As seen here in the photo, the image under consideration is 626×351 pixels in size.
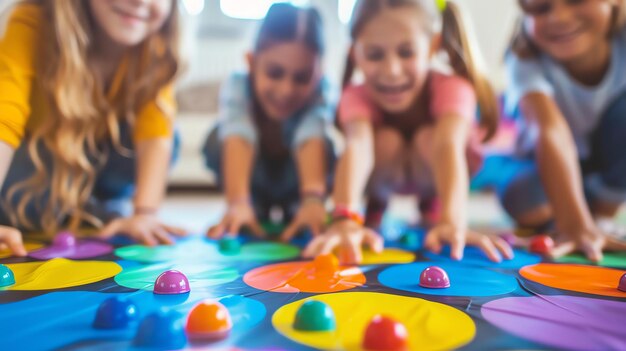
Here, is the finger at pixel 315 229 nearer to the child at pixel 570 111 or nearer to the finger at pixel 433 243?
the finger at pixel 433 243

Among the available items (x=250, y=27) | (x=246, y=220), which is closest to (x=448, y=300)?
(x=246, y=220)

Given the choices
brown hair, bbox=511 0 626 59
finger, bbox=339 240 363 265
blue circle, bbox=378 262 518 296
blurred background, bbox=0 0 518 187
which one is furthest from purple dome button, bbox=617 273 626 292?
blurred background, bbox=0 0 518 187

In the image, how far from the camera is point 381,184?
4.02 feet

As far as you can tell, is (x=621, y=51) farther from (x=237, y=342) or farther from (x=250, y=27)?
(x=250, y=27)

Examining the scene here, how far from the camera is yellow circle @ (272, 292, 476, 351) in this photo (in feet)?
1.38

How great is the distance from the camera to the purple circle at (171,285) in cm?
56

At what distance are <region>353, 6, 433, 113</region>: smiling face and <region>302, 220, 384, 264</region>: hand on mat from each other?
0.33 m

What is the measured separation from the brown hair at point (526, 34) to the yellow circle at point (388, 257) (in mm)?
619

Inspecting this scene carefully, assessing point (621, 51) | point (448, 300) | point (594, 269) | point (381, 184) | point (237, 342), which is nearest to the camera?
point (237, 342)

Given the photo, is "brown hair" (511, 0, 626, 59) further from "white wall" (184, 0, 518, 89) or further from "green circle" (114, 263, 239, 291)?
"white wall" (184, 0, 518, 89)

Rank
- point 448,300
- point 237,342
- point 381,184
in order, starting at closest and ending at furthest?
point 237,342 < point 448,300 < point 381,184

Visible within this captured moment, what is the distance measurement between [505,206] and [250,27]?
212cm

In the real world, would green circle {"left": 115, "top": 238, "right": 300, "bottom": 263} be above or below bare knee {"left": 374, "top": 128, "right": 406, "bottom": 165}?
below

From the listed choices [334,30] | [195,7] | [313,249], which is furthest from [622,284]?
[195,7]
